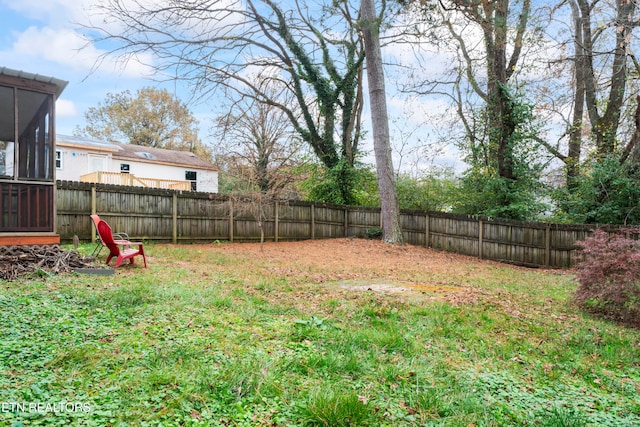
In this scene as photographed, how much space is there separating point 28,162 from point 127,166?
15.7 metres

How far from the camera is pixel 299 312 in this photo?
14.4 ft

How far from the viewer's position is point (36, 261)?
20.0 ft

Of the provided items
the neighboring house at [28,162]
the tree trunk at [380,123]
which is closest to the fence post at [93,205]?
the neighboring house at [28,162]

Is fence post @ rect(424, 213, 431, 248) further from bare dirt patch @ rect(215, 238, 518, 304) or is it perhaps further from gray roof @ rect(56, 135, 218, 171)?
gray roof @ rect(56, 135, 218, 171)

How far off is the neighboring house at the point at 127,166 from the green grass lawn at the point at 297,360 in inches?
639

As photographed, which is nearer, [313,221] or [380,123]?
[380,123]

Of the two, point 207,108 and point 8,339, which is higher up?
point 207,108

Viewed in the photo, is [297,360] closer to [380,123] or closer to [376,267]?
[376,267]

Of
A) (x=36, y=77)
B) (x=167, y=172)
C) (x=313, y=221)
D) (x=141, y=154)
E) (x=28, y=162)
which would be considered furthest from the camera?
(x=167, y=172)

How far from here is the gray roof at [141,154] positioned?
20.7 m

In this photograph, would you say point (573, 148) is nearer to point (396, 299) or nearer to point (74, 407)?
point (396, 299)

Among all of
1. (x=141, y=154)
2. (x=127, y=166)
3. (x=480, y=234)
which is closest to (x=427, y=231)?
(x=480, y=234)

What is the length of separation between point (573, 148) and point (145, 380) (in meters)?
17.0

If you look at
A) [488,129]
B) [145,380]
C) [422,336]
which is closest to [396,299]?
[422,336]
